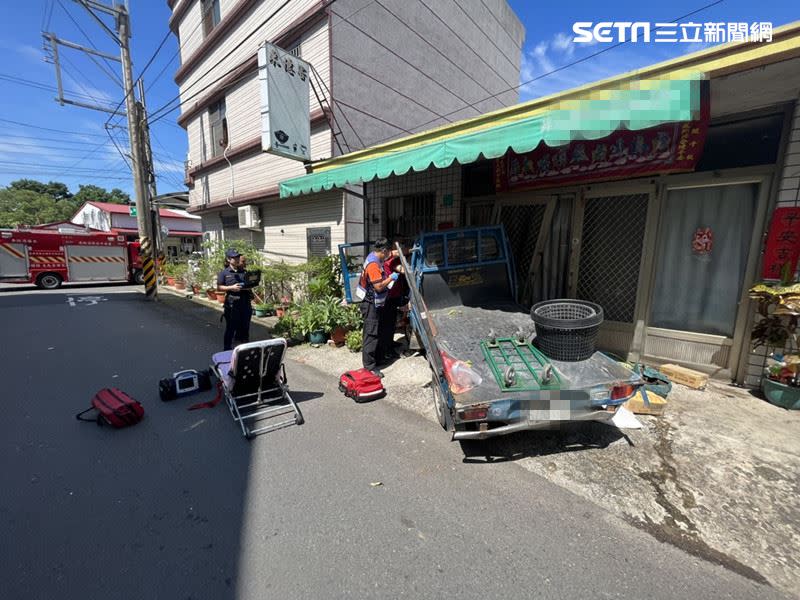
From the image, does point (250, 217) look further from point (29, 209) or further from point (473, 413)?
point (29, 209)

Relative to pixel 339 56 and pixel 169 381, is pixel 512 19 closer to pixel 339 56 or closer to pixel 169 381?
pixel 339 56

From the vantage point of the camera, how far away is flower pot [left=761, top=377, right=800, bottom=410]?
151 inches

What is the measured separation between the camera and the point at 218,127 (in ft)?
42.0

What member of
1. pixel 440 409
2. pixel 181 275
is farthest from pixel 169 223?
pixel 440 409

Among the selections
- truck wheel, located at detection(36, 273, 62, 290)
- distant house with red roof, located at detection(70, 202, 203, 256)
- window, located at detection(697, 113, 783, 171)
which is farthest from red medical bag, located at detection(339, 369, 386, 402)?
distant house with red roof, located at detection(70, 202, 203, 256)

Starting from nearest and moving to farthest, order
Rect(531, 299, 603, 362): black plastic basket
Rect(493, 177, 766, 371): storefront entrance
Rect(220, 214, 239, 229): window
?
Rect(531, 299, 603, 362): black plastic basket < Rect(493, 177, 766, 371): storefront entrance < Rect(220, 214, 239, 229): window

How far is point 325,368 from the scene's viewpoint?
5613mm

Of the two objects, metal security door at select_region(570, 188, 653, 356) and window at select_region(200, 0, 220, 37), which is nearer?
metal security door at select_region(570, 188, 653, 356)

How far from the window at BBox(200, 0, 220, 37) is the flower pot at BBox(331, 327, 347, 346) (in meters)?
12.9

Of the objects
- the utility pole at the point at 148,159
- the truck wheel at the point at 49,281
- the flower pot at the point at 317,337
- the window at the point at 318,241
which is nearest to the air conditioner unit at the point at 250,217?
the window at the point at 318,241

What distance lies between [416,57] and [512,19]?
26.7 ft

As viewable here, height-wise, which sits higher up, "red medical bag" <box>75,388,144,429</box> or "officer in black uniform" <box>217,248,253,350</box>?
"officer in black uniform" <box>217,248,253,350</box>

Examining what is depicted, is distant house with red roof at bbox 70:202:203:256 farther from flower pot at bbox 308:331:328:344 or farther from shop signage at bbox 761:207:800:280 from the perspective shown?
shop signage at bbox 761:207:800:280

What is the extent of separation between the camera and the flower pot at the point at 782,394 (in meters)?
3.83
